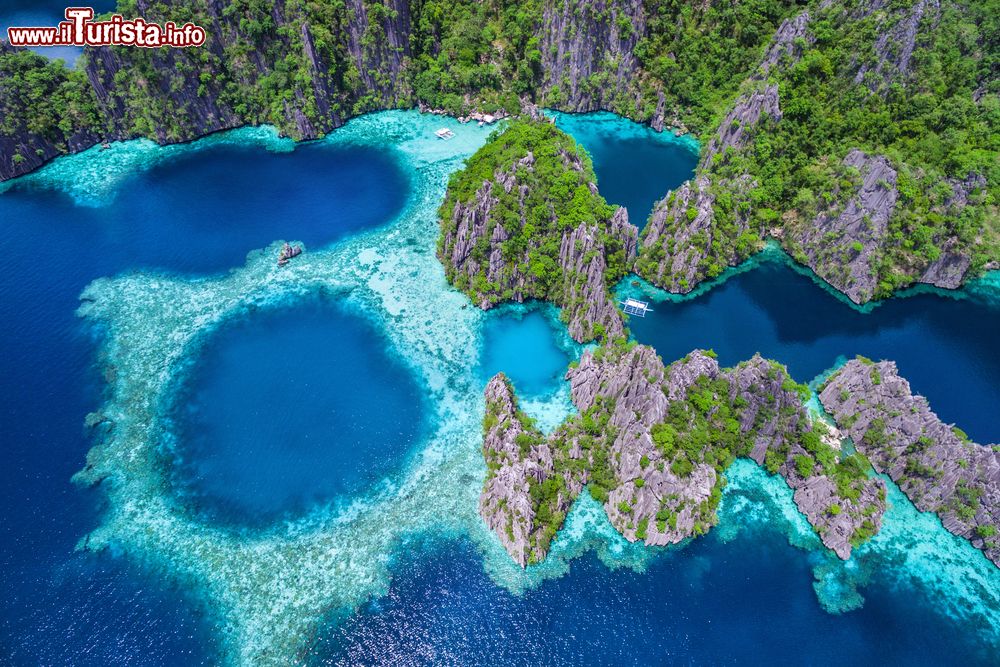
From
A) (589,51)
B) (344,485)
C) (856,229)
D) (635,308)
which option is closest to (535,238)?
(635,308)

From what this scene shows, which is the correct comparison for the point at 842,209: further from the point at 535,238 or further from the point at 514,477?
the point at 514,477

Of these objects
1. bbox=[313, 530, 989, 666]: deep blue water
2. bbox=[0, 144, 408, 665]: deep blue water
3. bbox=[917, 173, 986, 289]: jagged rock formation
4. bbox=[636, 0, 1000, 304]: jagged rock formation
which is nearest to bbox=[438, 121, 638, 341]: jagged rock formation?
bbox=[636, 0, 1000, 304]: jagged rock formation

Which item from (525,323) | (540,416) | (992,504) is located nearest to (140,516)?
(540,416)

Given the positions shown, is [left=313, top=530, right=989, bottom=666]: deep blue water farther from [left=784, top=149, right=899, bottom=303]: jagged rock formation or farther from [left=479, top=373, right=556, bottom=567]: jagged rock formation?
[left=784, top=149, right=899, bottom=303]: jagged rock formation

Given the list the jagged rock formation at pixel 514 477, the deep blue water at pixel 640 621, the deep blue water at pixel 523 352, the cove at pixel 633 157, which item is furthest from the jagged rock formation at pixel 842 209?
the deep blue water at pixel 640 621

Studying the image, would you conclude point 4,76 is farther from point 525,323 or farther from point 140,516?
point 525,323

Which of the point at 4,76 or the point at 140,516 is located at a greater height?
the point at 4,76
